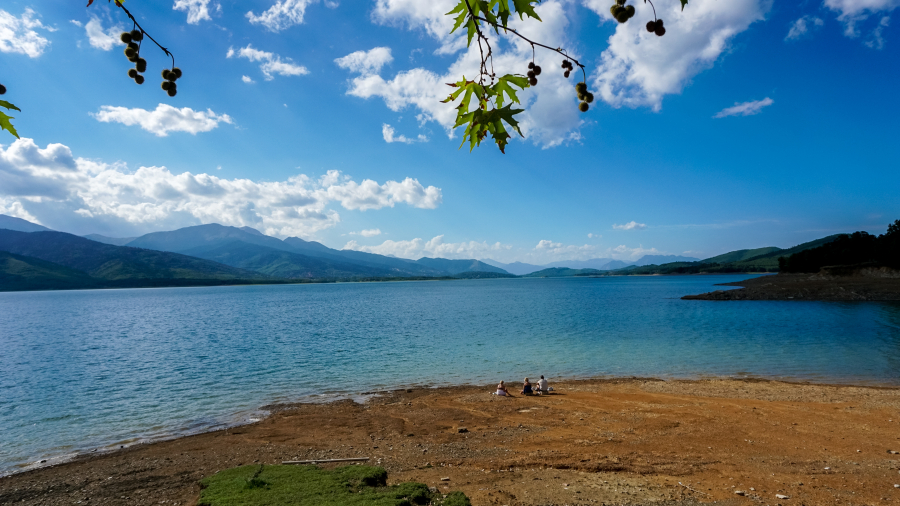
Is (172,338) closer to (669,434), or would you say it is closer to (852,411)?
(669,434)

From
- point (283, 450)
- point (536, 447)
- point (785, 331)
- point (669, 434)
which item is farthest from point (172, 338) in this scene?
point (785, 331)

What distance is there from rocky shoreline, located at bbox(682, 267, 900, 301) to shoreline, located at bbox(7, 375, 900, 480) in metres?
75.3

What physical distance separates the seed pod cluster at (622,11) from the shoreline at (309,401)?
22469 millimetres

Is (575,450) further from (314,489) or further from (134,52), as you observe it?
(134,52)

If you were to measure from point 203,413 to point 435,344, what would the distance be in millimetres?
25556

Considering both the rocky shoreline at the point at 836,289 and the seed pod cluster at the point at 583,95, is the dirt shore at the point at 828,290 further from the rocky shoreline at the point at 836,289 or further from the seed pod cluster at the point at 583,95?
the seed pod cluster at the point at 583,95

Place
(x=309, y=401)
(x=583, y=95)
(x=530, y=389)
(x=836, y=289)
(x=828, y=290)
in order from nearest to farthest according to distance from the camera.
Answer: (x=583, y=95) < (x=530, y=389) < (x=309, y=401) < (x=836, y=289) < (x=828, y=290)

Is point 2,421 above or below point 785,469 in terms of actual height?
below

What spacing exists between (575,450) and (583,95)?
1387 cm

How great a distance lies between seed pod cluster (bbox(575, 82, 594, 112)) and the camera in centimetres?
360

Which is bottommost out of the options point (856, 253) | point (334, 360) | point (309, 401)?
point (334, 360)

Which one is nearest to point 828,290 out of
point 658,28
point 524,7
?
point 658,28

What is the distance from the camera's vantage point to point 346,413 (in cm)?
2120

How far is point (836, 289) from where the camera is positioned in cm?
8431
